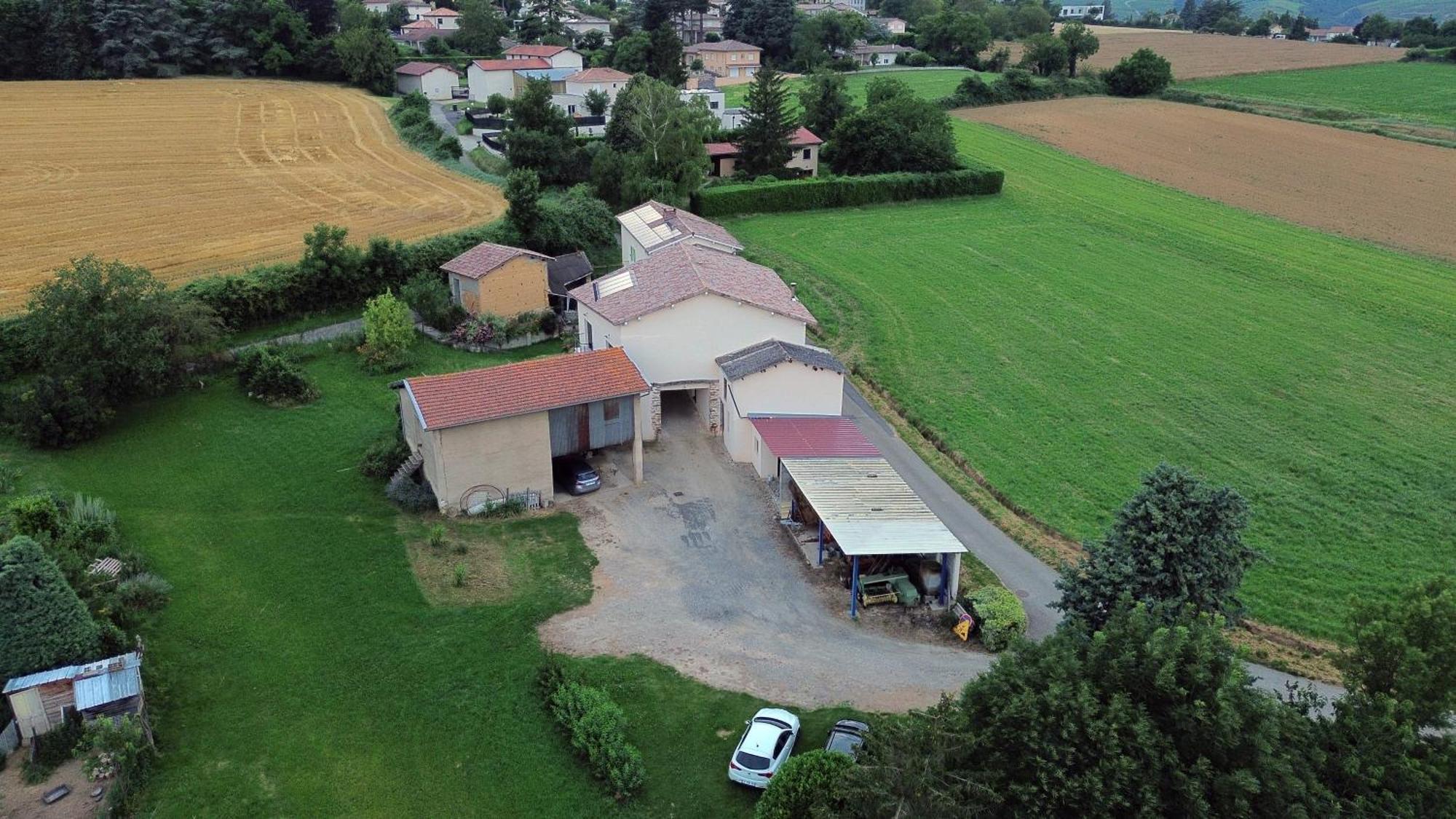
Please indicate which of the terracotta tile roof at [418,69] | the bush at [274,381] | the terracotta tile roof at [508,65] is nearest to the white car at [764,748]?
the bush at [274,381]

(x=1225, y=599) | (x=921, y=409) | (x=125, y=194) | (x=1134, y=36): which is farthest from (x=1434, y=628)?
(x=1134, y=36)

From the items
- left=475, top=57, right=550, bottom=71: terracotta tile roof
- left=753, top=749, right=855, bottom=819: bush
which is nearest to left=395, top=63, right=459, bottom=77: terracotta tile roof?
left=475, top=57, right=550, bottom=71: terracotta tile roof

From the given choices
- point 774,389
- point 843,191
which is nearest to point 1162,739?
point 774,389

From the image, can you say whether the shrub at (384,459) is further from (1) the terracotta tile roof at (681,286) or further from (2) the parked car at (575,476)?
(1) the terracotta tile roof at (681,286)

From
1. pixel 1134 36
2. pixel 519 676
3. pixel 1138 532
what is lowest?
pixel 519 676

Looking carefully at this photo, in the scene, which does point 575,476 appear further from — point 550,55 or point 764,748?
point 550,55

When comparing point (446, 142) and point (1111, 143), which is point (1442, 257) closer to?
point (1111, 143)
